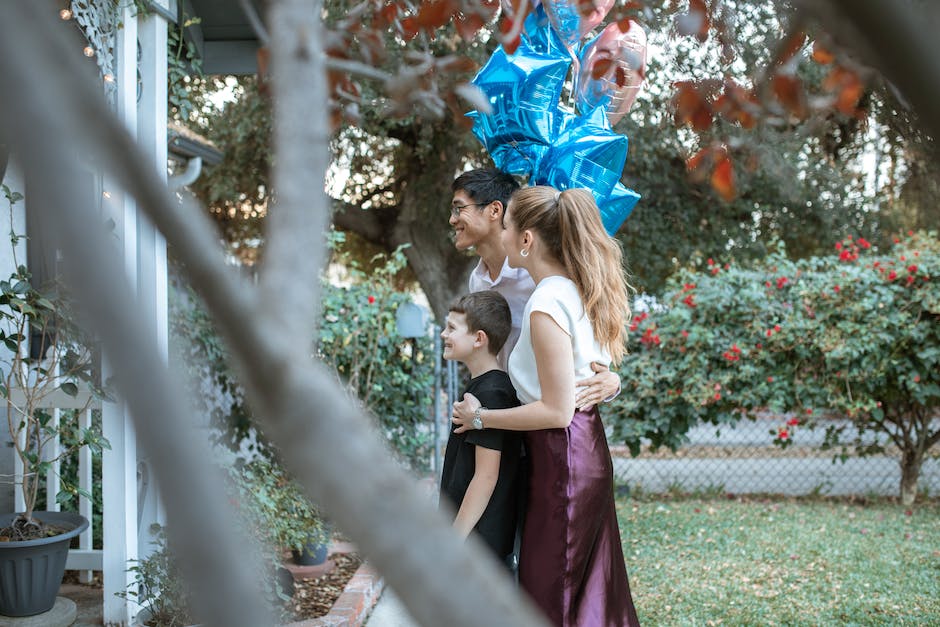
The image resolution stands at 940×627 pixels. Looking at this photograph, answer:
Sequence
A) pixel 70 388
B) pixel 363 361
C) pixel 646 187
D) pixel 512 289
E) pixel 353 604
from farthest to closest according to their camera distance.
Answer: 1. pixel 646 187
2. pixel 363 361
3. pixel 353 604
4. pixel 70 388
5. pixel 512 289

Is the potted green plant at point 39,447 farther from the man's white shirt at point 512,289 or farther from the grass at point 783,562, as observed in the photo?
the grass at point 783,562

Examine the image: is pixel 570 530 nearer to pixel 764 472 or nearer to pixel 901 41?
pixel 901 41

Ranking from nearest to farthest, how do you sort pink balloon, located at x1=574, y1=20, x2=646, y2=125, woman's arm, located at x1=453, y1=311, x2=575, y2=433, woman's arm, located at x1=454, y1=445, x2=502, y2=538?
woman's arm, located at x1=453, y1=311, x2=575, y2=433 < woman's arm, located at x1=454, y1=445, x2=502, y2=538 < pink balloon, located at x1=574, y1=20, x2=646, y2=125

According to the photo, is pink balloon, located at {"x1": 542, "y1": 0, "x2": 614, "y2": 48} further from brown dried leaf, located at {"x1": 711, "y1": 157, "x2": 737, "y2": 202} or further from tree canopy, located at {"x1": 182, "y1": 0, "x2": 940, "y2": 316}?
tree canopy, located at {"x1": 182, "y1": 0, "x2": 940, "y2": 316}

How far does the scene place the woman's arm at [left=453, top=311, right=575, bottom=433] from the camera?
6.69 feet

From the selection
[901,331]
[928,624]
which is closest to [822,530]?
[901,331]

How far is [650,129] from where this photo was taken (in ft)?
35.1

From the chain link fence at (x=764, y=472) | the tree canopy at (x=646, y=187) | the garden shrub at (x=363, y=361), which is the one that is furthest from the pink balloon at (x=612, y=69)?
the tree canopy at (x=646, y=187)

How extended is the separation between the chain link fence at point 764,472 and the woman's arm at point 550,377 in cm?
478

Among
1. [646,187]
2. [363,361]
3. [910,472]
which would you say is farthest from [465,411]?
[646,187]

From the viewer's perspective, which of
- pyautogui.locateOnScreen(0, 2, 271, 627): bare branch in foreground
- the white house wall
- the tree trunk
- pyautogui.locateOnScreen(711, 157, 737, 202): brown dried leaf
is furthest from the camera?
the tree trunk

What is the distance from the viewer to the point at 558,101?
2.66 meters

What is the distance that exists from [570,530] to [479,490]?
0.81 feet

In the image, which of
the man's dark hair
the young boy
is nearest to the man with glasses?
the man's dark hair
